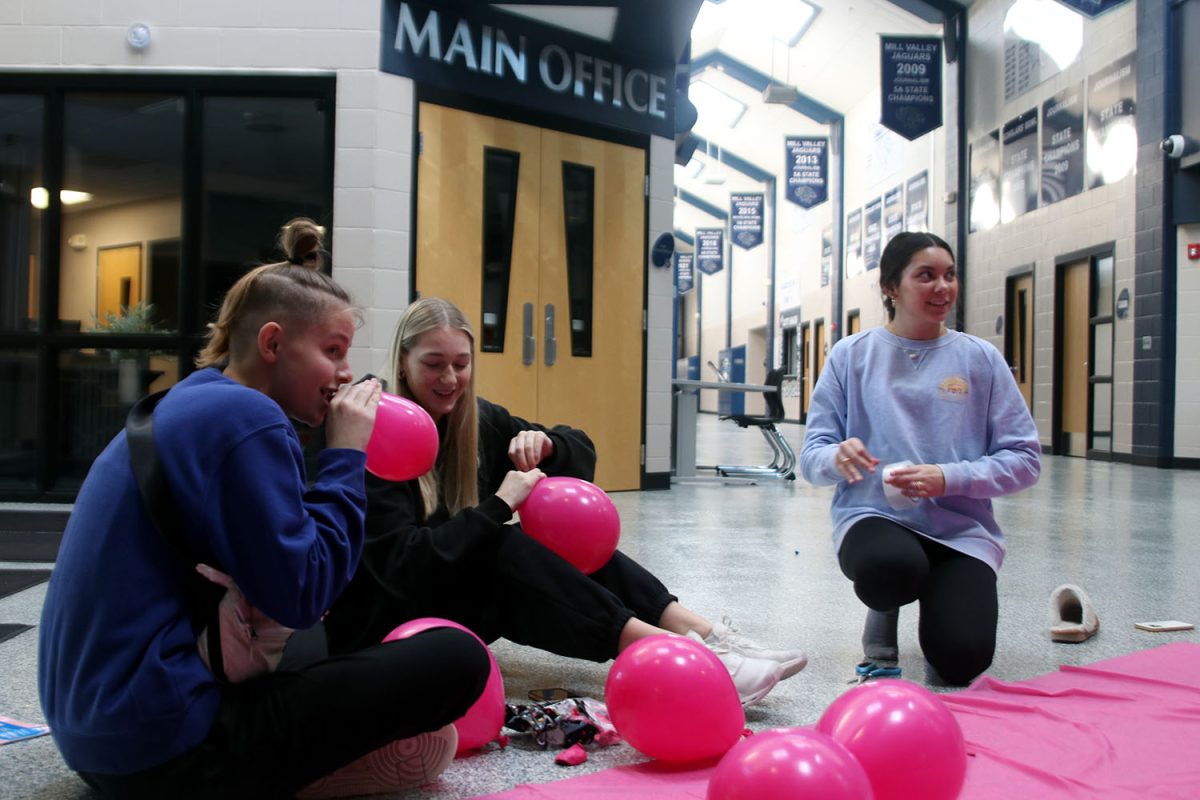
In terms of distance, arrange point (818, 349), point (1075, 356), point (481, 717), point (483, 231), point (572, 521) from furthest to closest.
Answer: point (818, 349), point (1075, 356), point (483, 231), point (572, 521), point (481, 717)

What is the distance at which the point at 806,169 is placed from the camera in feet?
48.6

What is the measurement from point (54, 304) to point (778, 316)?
54.2ft

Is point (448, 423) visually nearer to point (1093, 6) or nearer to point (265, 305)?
point (265, 305)

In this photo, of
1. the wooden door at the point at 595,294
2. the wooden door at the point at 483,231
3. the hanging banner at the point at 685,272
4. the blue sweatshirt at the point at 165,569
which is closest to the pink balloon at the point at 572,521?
the blue sweatshirt at the point at 165,569

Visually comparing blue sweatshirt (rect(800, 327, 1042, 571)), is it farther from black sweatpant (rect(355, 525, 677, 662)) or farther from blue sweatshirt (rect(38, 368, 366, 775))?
blue sweatshirt (rect(38, 368, 366, 775))

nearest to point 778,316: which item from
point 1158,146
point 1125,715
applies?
point 1158,146

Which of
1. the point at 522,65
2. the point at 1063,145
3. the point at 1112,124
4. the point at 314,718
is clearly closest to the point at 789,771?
the point at 314,718

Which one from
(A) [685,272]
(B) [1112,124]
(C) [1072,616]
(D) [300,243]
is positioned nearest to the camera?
(D) [300,243]

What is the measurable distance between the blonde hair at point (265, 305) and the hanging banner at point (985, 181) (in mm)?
11718

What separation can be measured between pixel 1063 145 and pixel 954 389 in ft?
30.0

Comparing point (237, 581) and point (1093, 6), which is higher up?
point (1093, 6)

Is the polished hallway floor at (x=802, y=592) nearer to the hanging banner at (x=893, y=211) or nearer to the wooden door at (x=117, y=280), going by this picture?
the wooden door at (x=117, y=280)

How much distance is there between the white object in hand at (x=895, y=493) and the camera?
227 centimetres

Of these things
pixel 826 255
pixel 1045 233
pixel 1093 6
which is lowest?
pixel 1045 233
